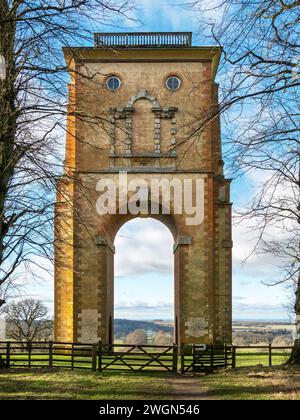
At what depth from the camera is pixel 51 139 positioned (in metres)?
14.3

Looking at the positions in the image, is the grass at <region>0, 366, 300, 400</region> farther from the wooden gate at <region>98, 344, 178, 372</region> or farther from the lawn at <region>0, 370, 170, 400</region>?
the wooden gate at <region>98, 344, 178, 372</region>

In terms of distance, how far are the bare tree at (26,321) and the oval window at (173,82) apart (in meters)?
21.0

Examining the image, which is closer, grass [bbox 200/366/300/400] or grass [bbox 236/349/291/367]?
grass [bbox 200/366/300/400]

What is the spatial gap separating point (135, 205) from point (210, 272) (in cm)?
537

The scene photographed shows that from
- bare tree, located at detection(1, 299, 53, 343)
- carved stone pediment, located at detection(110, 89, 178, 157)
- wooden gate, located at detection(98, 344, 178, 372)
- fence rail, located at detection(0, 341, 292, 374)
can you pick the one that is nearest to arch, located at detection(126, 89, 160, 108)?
carved stone pediment, located at detection(110, 89, 178, 157)

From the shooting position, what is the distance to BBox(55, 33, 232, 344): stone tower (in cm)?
2938

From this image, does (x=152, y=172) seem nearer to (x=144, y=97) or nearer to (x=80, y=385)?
(x=144, y=97)

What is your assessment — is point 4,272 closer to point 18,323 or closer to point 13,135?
point 13,135

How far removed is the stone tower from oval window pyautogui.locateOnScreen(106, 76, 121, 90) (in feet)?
0.17

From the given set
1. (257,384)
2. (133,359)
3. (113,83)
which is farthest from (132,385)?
(113,83)

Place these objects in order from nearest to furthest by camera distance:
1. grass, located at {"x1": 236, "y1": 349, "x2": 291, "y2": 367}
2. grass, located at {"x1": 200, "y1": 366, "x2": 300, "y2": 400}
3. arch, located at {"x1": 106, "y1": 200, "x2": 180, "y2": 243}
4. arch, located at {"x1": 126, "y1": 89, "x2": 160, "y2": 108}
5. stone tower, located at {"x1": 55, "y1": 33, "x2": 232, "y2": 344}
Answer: grass, located at {"x1": 200, "y1": 366, "x2": 300, "y2": 400} → grass, located at {"x1": 236, "y1": 349, "x2": 291, "y2": 367} → stone tower, located at {"x1": 55, "y1": 33, "x2": 232, "y2": 344} → arch, located at {"x1": 126, "y1": 89, "x2": 160, "y2": 108} → arch, located at {"x1": 106, "y1": 200, "x2": 180, "y2": 243}

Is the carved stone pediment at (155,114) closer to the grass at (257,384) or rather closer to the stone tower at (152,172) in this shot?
the stone tower at (152,172)

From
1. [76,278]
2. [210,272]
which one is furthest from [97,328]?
[210,272]

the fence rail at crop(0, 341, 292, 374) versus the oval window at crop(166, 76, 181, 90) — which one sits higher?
the oval window at crop(166, 76, 181, 90)
